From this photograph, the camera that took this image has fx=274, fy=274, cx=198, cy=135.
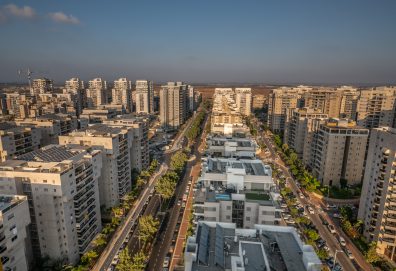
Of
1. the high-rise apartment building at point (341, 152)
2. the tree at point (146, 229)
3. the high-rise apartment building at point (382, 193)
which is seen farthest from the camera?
the high-rise apartment building at point (341, 152)

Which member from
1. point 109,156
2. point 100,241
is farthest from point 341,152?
point 100,241

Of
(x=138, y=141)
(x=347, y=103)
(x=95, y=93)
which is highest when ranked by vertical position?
(x=95, y=93)

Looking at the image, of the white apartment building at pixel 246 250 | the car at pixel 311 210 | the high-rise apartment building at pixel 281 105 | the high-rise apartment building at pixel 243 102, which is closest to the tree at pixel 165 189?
the white apartment building at pixel 246 250

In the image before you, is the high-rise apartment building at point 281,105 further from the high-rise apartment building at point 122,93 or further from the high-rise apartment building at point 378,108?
the high-rise apartment building at point 122,93

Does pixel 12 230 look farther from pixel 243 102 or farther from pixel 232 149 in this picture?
pixel 243 102

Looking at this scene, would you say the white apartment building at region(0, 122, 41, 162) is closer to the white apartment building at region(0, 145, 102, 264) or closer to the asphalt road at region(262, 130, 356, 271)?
the white apartment building at region(0, 145, 102, 264)

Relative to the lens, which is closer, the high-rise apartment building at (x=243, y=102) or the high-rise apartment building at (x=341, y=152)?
the high-rise apartment building at (x=341, y=152)
